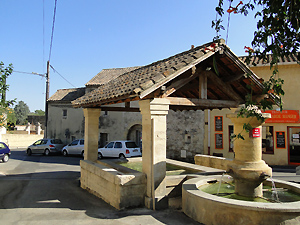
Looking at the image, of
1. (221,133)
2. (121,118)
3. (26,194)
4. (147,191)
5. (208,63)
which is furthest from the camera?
(121,118)

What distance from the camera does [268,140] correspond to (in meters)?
16.0

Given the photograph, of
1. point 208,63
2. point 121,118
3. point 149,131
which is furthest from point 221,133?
point 149,131

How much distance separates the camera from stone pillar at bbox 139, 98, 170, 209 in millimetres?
5633

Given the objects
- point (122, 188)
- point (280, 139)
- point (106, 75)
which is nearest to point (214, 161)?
point (122, 188)

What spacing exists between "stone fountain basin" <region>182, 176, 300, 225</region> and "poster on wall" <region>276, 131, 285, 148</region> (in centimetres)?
1240

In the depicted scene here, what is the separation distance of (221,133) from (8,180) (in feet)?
41.3

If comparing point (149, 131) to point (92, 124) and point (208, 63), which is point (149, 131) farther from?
point (92, 124)

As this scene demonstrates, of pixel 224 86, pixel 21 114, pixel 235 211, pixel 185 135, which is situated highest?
pixel 21 114

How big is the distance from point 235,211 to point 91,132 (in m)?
5.79

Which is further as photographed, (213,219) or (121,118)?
(121,118)

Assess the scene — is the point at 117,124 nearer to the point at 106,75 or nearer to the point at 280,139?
the point at 106,75

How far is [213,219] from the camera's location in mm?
4488

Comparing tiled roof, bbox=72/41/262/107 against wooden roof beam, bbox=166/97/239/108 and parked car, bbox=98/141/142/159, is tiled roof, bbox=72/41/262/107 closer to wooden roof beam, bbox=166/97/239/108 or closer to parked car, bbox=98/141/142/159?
wooden roof beam, bbox=166/97/239/108

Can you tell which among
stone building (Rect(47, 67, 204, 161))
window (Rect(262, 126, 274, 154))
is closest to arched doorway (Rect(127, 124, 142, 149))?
stone building (Rect(47, 67, 204, 161))
